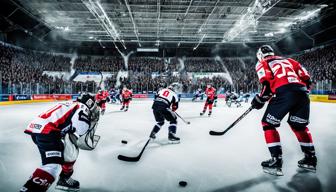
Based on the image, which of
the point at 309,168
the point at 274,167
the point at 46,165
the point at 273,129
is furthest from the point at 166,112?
the point at 46,165

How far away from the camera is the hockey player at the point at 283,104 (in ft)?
8.23

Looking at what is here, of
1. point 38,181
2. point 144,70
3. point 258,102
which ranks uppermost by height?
point 144,70

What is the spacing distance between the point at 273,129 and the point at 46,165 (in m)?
2.32

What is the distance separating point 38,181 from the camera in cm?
177

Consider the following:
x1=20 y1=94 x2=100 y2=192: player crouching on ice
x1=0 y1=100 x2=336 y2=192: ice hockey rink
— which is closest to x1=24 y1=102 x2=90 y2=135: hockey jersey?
x1=20 y1=94 x2=100 y2=192: player crouching on ice

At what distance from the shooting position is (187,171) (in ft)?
8.67

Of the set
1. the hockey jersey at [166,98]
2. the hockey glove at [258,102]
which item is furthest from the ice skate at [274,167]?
A: the hockey jersey at [166,98]

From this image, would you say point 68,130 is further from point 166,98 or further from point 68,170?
point 166,98

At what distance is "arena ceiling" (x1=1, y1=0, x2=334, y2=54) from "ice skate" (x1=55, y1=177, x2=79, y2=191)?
14.2 metres

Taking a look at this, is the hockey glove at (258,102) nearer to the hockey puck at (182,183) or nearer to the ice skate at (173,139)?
the hockey puck at (182,183)

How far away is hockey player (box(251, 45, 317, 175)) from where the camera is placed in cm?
251

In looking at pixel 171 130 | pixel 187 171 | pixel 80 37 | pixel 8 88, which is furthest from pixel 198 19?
pixel 187 171

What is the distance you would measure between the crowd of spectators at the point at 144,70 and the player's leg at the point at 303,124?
45.8ft

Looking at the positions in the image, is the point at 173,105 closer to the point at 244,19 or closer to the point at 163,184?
the point at 163,184
